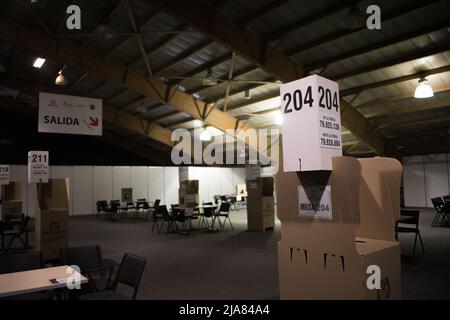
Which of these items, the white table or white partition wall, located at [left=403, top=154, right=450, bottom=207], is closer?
the white table

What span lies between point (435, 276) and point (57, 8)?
7.78 m

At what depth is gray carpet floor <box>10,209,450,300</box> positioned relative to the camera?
169 inches

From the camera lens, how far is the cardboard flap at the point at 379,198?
2621 mm

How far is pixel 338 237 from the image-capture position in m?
2.08

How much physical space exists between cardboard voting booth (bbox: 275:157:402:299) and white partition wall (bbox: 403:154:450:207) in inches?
545

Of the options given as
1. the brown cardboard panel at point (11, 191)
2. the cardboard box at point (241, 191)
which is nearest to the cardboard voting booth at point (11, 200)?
the brown cardboard panel at point (11, 191)

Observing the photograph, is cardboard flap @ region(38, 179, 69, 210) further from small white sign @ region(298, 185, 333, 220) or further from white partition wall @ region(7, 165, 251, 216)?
white partition wall @ region(7, 165, 251, 216)

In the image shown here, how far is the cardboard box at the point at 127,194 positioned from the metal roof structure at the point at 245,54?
18.2 feet

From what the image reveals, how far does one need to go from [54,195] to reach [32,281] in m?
4.02

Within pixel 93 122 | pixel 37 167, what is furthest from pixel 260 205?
pixel 37 167

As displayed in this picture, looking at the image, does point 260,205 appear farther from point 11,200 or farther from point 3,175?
point 11,200

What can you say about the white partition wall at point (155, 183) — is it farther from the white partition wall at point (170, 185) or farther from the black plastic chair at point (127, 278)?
the black plastic chair at point (127, 278)

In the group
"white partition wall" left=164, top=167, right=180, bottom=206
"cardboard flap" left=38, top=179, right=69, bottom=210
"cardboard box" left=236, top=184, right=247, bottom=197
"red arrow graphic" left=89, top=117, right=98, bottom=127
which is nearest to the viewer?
"cardboard flap" left=38, top=179, right=69, bottom=210

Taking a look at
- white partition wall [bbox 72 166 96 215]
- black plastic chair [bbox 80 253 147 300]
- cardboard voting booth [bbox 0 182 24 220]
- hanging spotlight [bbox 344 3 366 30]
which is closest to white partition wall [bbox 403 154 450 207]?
hanging spotlight [bbox 344 3 366 30]
